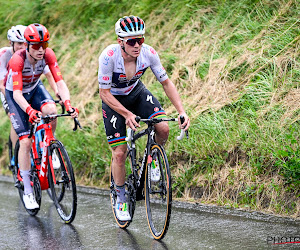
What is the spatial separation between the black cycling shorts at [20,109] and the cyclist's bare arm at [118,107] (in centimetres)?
190

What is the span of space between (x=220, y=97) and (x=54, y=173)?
3195mm

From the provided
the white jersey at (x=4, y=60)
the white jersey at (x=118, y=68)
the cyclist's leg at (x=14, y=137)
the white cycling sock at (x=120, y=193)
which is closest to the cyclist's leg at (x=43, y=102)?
the white jersey at (x=4, y=60)

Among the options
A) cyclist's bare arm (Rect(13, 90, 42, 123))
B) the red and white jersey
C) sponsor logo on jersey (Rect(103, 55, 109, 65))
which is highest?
sponsor logo on jersey (Rect(103, 55, 109, 65))

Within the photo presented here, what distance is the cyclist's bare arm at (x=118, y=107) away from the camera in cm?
550

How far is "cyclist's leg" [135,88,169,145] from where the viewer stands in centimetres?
574

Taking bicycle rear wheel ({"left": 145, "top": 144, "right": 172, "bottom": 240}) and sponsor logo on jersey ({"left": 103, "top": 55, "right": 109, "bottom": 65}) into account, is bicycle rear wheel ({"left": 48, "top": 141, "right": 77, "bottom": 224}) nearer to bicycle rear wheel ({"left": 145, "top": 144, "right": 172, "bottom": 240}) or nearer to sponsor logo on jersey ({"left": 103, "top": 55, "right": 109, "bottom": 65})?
bicycle rear wheel ({"left": 145, "top": 144, "right": 172, "bottom": 240})

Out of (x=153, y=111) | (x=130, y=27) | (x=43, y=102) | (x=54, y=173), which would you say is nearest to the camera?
(x=130, y=27)

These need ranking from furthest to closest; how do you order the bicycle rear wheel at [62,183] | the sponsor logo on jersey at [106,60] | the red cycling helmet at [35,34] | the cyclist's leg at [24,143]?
the cyclist's leg at [24,143] < the red cycling helmet at [35,34] < the bicycle rear wheel at [62,183] < the sponsor logo on jersey at [106,60]

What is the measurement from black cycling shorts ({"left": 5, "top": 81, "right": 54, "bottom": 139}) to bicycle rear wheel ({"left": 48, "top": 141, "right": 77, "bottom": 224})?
0.72 m

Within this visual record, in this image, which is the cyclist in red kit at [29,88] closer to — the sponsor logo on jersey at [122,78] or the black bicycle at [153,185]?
the sponsor logo on jersey at [122,78]

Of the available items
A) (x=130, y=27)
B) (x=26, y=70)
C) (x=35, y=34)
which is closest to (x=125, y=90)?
(x=130, y=27)

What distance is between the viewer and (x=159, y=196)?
5.56 meters

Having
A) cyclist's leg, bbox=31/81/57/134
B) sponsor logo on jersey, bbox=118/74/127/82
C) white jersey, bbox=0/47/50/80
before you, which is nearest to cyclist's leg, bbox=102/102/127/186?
sponsor logo on jersey, bbox=118/74/127/82

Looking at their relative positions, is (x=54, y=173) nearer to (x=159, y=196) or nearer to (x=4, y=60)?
(x=159, y=196)
